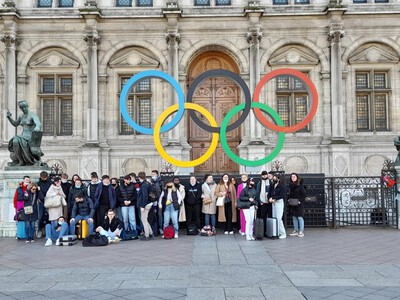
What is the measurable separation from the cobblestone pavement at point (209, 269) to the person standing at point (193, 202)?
1.25m

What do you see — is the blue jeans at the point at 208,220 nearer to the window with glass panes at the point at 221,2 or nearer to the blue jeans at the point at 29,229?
the blue jeans at the point at 29,229

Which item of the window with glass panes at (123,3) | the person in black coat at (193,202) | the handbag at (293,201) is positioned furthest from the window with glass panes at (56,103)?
the handbag at (293,201)

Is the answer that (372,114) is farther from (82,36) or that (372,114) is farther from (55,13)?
(55,13)

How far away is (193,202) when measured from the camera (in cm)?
1395

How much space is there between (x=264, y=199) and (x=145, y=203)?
11.4 feet

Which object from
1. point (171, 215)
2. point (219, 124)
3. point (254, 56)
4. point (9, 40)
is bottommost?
point (171, 215)

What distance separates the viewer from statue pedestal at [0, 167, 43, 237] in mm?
14070

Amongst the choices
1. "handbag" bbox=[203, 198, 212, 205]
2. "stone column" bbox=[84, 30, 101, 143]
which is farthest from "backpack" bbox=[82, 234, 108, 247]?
"stone column" bbox=[84, 30, 101, 143]

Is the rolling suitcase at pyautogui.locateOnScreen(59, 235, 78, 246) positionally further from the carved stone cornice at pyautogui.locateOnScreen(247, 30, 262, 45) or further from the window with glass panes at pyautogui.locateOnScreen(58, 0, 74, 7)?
the window with glass panes at pyautogui.locateOnScreen(58, 0, 74, 7)

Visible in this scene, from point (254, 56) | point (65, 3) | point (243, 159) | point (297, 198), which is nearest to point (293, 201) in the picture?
point (297, 198)

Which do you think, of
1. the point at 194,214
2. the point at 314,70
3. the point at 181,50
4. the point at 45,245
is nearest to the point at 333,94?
the point at 314,70

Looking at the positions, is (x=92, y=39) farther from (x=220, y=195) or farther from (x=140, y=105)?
(x=220, y=195)

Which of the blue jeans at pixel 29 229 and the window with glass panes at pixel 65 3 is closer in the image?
the blue jeans at pixel 29 229

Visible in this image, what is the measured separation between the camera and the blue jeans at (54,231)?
12.5m
